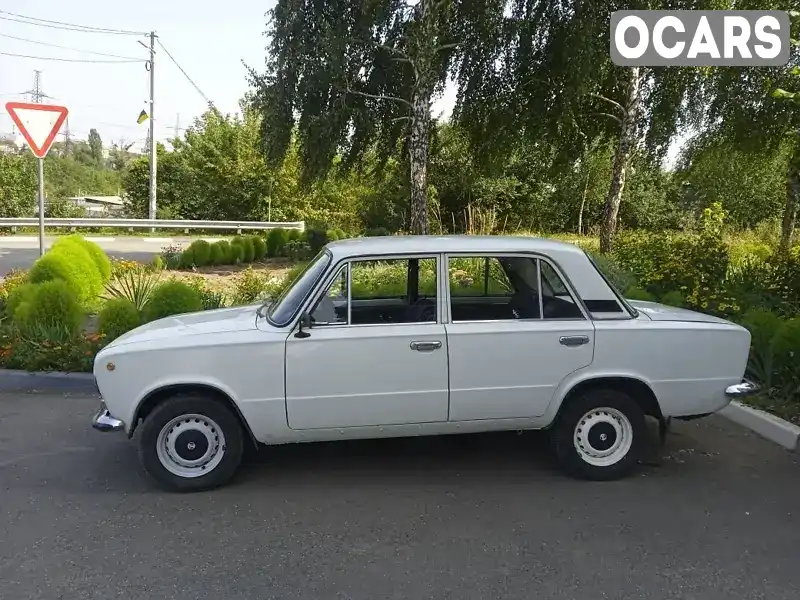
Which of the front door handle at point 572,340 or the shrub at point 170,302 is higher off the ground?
the shrub at point 170,302

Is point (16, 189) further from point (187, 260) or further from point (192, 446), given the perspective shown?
point (192, 446)

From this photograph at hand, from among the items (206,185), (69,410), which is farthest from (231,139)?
(69,410)

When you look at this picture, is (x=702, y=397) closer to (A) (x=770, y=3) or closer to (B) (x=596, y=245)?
(A) (x=770, y=3)

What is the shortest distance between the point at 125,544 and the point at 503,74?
1327cm

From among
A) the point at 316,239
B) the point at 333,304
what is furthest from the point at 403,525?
the point at 316,239

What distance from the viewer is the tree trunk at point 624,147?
1473 cm

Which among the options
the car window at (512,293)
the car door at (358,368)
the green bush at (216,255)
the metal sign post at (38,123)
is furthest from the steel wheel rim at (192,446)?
the green bush at (216,255)

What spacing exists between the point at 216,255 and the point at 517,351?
12.2 m

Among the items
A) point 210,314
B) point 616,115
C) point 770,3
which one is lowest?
point 210,314

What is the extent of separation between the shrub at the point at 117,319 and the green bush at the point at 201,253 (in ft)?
24.9

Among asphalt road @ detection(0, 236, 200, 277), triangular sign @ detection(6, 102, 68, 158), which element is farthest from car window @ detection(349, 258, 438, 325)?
asphalt road @ detection(0, 236, 200, 277)

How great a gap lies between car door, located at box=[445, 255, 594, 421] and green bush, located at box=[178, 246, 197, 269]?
36.7 ft

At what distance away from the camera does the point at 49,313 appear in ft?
25.2

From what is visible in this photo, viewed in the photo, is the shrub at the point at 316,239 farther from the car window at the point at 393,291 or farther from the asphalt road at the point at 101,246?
the car window at the point at 393,291
